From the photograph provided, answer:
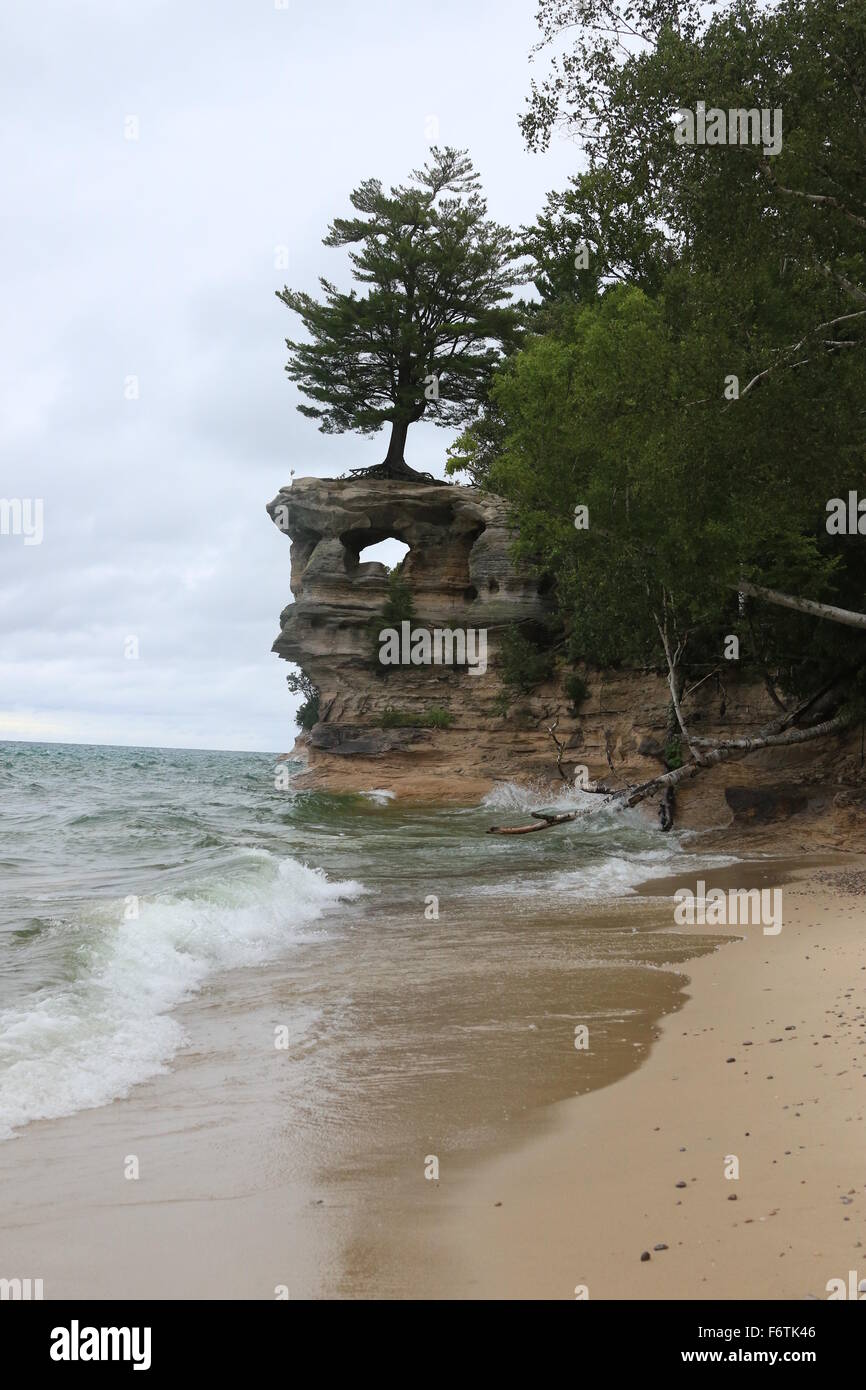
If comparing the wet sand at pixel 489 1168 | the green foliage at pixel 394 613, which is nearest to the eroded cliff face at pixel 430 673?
the green foliage at pixel 394 613

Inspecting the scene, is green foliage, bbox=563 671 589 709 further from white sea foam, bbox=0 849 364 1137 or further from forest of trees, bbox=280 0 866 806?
white sea foam, bbox=0 849 364 1137

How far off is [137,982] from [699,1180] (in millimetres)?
6013

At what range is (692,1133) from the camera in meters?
4.93

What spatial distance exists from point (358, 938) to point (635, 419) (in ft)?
38.4

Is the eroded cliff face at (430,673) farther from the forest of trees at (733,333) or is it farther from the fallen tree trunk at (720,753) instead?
the forest of trees at (733,333)

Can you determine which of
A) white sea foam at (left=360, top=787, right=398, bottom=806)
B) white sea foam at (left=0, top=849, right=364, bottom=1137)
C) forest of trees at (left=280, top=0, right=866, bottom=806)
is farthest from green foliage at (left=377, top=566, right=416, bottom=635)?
white sea foam at (left=0, top=849, right=364, bottom=1137)

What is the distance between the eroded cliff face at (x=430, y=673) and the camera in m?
36.0

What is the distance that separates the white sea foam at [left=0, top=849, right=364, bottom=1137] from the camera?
246 inches

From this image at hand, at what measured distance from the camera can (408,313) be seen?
1554 inches

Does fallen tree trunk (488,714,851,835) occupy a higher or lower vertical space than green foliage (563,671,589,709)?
lower

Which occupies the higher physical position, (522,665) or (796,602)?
(796,602)

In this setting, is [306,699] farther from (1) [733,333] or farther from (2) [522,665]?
(1) [733,333]

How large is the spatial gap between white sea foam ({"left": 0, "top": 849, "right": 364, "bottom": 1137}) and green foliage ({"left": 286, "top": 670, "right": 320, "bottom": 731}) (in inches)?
1614

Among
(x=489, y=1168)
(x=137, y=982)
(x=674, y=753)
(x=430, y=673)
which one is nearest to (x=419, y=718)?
(x=430, y=673)
